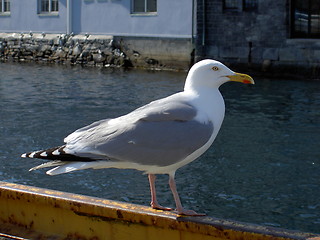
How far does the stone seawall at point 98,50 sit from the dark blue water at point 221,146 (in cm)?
395

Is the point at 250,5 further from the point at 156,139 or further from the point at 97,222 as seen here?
the point at 156,139

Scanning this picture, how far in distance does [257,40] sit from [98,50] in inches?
254

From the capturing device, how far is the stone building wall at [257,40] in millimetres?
18672

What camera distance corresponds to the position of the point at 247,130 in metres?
10.5

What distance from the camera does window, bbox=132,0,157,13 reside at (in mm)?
22234

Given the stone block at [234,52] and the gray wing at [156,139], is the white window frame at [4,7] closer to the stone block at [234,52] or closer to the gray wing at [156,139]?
the stone block at [234,52]

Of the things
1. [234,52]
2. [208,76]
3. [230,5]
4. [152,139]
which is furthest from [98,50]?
[152,139]

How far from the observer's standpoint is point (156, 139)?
3932mm

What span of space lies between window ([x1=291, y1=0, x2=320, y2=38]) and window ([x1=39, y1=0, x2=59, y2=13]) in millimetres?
10309

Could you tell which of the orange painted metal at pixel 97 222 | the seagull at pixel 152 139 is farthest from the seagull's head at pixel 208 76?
the orange painted metal at pixel 97 222

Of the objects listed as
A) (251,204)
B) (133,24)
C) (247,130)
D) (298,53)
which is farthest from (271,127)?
(133,24)

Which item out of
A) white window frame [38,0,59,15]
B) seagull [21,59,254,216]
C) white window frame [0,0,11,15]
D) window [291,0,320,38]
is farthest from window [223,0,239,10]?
seagull [21,59,254,216]

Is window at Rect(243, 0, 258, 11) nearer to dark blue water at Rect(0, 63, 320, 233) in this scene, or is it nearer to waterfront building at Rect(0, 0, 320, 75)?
waterfront building at Rect(0, 0, 320, 75)

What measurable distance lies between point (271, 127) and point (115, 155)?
726cm
